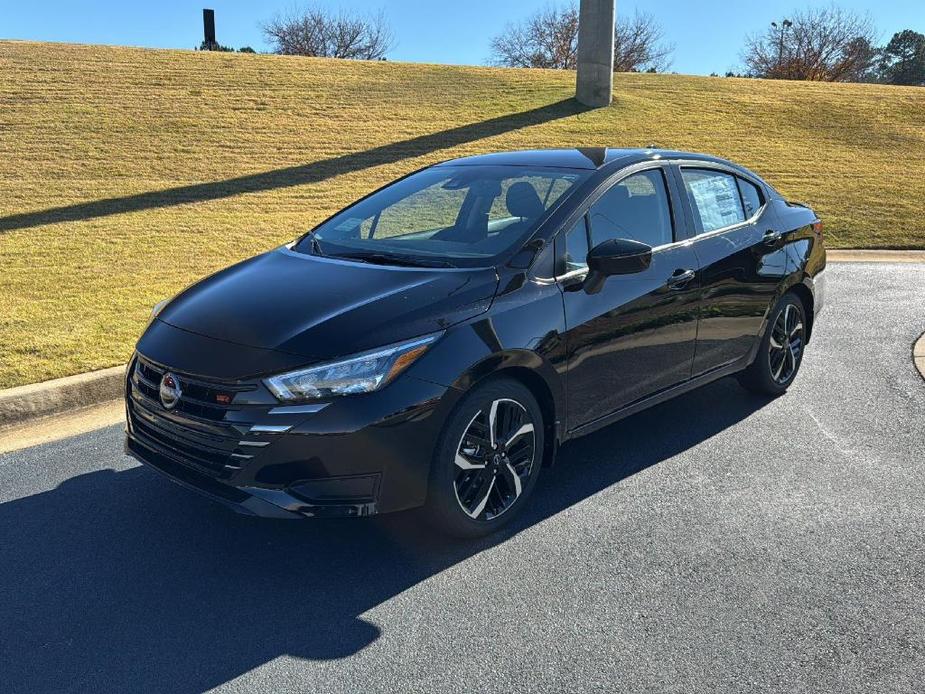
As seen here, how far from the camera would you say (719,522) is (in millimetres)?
3947

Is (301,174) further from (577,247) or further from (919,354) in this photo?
(577,247)

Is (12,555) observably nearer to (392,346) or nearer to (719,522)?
(392,346)

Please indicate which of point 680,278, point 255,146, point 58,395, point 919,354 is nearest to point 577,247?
point 680,278

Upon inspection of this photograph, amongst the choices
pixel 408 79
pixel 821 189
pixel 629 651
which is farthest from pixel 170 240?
pixel 408 79

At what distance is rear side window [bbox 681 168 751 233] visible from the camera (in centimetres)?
493

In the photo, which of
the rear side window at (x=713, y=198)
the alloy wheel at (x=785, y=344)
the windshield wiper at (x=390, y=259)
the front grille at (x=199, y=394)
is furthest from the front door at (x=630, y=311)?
the front grille at (x=199, y=394)

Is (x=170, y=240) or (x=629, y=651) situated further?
(x=170, y=240)

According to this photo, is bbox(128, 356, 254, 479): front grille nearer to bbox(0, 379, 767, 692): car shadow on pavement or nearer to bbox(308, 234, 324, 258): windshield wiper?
bbox(0, 379, 767, 692): car shadow on pavement

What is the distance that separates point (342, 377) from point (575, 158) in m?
2.20

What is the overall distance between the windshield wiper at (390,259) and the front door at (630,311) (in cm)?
63

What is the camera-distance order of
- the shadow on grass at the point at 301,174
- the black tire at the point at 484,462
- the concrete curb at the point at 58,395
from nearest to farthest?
the black tire at the point at 484,462, the concrete curb at the point at 58,395, the shadow on grass at the point at 301,174

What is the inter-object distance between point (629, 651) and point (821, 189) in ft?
53.2

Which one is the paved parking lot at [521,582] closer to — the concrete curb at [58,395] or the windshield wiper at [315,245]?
the concrete curb at [58,395]

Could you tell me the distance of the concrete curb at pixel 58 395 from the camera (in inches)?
205
